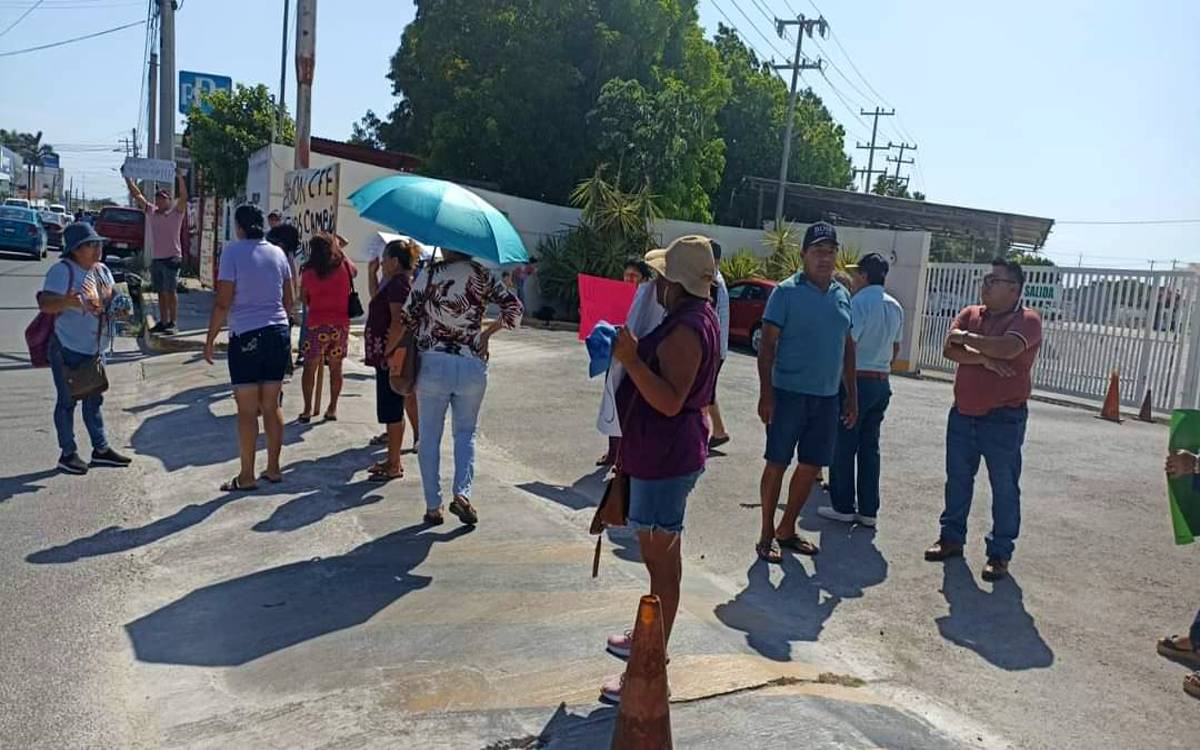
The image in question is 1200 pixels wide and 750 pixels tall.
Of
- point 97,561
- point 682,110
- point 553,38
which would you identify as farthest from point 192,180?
point 97,561

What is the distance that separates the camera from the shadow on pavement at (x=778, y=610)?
456 centimetres

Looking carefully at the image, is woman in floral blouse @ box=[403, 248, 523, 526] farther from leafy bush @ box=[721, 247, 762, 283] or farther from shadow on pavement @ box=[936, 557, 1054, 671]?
leafy bush @ box=[721, 247, 762, 283]

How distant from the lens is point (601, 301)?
704cm

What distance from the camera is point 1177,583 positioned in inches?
231

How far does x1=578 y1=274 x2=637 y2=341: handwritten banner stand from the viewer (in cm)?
698

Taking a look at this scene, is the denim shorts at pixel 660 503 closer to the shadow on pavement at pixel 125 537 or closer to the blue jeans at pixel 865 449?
the blue jeans at pixel 865 449

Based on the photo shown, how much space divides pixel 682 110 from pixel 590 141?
260cm

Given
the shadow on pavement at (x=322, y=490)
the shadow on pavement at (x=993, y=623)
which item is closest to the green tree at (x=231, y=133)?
the shadow on pavement at (x=322, y=490)

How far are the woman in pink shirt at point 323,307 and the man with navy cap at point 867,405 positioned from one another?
4.41 metres

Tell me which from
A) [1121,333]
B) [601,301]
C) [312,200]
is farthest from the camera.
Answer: [1121,333]

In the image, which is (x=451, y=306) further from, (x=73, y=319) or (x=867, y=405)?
(x=73, y=319)

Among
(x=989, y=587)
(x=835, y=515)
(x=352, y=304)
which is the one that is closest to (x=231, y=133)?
(x=352, y=304)

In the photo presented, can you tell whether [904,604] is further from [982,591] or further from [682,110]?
[682,110]

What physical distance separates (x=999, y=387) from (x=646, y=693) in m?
3.61
